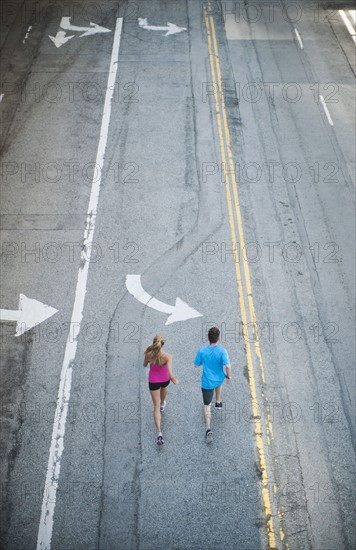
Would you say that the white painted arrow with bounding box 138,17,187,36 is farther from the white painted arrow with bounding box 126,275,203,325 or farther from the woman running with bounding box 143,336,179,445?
the woman running with bounding box 143,336,179,445

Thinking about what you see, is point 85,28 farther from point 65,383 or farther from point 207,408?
point 207,408

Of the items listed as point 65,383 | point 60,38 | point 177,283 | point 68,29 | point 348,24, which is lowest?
point 65,383

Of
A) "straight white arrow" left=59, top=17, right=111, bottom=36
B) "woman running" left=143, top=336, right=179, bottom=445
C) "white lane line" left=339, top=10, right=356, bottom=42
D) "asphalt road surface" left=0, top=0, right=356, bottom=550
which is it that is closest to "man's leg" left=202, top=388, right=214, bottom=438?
"asphalt road surface" left=0, top=0, right=356, bottom=550

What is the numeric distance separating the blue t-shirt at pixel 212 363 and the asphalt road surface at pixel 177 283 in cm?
100

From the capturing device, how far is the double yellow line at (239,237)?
926 centimetres


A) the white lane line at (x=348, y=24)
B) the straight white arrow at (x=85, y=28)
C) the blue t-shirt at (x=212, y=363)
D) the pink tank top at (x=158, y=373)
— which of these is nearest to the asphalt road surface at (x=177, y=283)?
the straight white arrow at (x=85, y=28)

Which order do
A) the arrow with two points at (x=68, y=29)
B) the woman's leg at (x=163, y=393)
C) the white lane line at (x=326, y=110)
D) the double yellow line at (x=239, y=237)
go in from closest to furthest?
the double yellow line at (x=239, y=237) < the woman's leg at (x=163, y=393) < the white lane line at (x=326, y=110) < the arrow with two points at (x=68, y=29)

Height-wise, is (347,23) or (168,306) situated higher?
(347,23)

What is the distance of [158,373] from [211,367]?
84 cm

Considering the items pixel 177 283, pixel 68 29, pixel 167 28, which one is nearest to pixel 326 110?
pixel 167 28

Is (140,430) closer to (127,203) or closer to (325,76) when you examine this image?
(127,203)

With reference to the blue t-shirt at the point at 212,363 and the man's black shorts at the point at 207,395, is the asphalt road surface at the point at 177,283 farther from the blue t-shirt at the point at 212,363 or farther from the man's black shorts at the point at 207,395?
the blue t-shirt at the point at 212,363

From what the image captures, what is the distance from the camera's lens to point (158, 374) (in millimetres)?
9219

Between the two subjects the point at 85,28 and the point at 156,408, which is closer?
the point at 156,408
